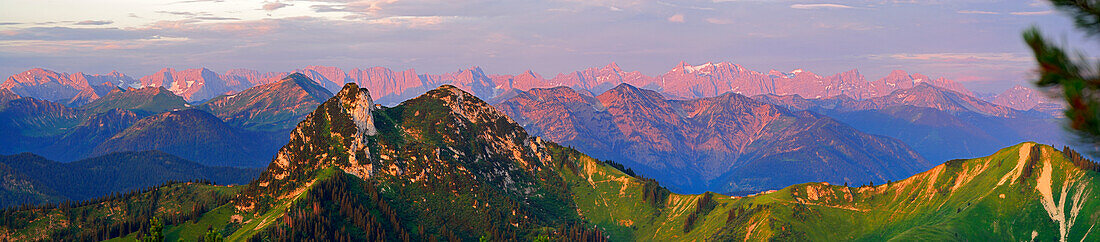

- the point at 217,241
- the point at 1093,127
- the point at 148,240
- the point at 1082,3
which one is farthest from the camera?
the point at 217,241

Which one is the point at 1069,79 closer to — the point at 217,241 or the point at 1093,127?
the point at 1093,127

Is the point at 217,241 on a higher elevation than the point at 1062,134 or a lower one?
lower

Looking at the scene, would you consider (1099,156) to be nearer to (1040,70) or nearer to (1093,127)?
(1093,127)

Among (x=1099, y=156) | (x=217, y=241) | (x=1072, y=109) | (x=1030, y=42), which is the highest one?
(x=1030, y=42)

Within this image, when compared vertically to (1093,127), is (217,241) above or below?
below

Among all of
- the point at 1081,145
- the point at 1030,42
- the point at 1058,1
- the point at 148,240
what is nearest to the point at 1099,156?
the point at 1081,145

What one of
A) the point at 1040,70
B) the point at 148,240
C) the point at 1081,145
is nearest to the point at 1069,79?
the point at 1040,70

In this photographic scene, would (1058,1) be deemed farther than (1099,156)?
Yes

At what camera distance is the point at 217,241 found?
Answer: 86.1m

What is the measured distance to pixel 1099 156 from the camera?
23219mm

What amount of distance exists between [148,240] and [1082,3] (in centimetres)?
8718

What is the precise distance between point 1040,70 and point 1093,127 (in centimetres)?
249

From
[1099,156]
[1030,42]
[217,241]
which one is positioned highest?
[1030,42]

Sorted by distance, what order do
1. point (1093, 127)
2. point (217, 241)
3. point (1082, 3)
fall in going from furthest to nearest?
point (217, 241) → point (1082, 3) → point (1093, 127)
